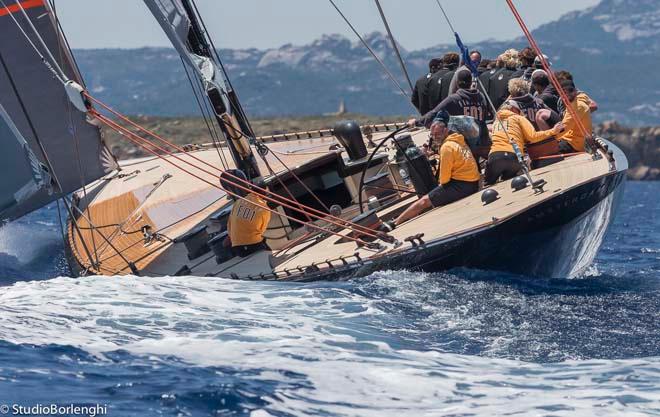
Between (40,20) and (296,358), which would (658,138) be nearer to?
(40,20)

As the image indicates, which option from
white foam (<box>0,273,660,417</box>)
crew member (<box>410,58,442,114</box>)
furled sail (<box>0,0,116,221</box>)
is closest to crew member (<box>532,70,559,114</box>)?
crew member (<box>410,58,442,114</box>)

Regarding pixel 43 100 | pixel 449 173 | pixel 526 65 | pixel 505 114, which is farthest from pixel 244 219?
pixel 43 100

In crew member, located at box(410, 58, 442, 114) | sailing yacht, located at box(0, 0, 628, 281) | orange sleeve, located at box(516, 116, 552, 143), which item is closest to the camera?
sailing yacht, located at box(0, 0, 628, 281)

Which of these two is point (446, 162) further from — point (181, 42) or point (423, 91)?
point (423, 91)

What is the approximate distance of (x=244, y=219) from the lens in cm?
1281

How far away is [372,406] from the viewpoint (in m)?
7.80

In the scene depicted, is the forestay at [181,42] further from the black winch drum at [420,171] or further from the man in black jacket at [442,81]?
the man in black jacket at [442,81]

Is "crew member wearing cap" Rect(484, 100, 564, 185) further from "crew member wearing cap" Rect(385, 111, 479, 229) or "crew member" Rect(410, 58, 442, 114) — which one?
"crew member" Rect(410, 58, 442, 114)

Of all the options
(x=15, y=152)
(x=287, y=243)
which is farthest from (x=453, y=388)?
(x=15, y=152)

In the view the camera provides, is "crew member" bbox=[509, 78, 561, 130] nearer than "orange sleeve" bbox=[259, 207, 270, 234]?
No

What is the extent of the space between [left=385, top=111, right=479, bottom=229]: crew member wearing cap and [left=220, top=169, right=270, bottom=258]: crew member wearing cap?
4.04 ft

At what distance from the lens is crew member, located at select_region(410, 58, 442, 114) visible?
1573cm

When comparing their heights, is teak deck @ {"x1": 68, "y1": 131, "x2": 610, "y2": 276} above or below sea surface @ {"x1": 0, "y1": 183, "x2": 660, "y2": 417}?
above

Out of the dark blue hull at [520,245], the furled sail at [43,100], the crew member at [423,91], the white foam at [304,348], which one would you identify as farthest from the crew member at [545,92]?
the furled sail at [43,100]
